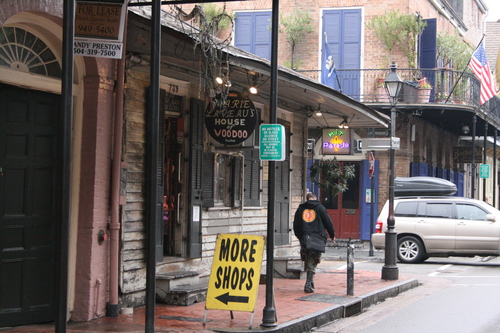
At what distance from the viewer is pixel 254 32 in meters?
25.6

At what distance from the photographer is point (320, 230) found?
1252 centimetres

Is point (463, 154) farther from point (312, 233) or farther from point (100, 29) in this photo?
point (100, 29)

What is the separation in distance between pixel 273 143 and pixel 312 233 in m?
3.77

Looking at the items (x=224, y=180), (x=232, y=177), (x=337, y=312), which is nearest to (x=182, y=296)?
(x=337, y=312)

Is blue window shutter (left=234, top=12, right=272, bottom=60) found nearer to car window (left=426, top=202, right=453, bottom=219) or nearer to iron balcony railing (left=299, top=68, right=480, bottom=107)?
iron balcony railing (left=299, top=68, right=480, bottom=107)

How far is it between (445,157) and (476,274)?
1523 centimetres

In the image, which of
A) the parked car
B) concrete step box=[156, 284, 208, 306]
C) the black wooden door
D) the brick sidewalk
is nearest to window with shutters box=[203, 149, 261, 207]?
the brick sidewalk

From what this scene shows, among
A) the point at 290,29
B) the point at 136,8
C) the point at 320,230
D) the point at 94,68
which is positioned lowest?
the point at 320,230

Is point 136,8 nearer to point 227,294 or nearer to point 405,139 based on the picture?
point 227,294

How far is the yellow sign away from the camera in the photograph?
913 centimetres

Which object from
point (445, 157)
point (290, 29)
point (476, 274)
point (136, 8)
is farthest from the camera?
point (445, 157)

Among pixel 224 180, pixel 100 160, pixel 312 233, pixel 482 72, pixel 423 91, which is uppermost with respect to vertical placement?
pixel 482 72

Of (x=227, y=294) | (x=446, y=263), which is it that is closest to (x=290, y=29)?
(x=446, y=263)

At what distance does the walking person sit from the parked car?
22.7 ft
